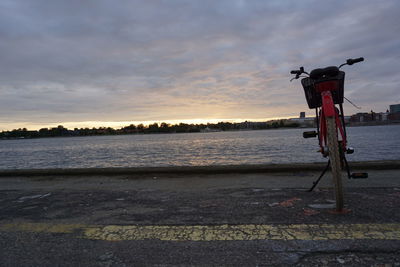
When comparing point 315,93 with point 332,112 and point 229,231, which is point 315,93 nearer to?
point 332,112

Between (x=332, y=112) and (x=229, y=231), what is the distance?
1885 millimetres

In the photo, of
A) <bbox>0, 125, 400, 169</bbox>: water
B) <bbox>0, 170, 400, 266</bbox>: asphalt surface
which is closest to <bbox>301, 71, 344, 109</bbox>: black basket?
<bbox>0, 170, 400, 266</bbox>: asphalt surface

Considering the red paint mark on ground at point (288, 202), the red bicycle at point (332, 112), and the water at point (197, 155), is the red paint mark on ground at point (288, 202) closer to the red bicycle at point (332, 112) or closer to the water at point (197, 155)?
the red bicycle at point (332, 112)

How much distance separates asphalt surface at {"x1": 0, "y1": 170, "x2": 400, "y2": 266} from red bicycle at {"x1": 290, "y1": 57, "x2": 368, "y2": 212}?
0.46 meters

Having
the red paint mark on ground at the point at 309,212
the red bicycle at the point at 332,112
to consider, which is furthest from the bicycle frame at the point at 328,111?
the red paint mark on ground at the point at 309,212

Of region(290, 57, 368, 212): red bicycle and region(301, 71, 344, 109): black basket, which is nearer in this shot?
region(290, 57, 368, 212): red bicycle

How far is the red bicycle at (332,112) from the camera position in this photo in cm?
289

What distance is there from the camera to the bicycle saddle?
3.17m

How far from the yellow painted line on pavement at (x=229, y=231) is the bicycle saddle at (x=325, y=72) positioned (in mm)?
1807

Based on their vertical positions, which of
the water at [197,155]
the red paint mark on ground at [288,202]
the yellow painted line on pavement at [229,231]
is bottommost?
the water at [197,155]

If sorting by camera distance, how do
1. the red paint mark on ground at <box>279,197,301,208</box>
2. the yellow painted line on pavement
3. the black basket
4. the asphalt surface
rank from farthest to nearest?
the black basket < the red paint mark on ground at <box>279,197,301,208</box> < the yellow painted line on pavement < the asphalt surface

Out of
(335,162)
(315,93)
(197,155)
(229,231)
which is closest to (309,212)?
(335,162)

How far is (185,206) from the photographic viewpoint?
11.1ft

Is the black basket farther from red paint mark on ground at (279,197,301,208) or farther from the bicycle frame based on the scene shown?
red paint mark on ground at (279,197,301,208)
